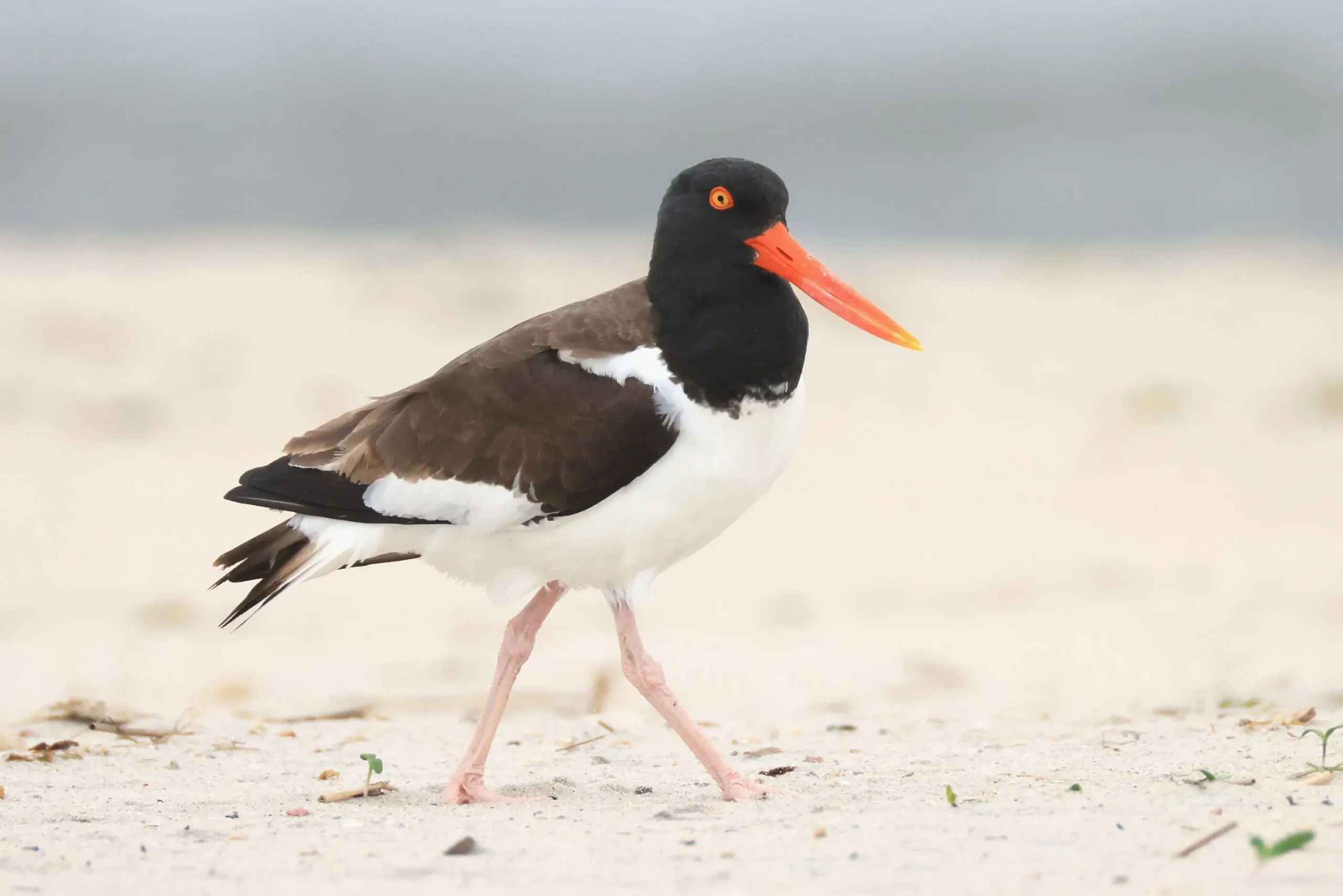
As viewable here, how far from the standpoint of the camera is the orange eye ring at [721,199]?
512 cm

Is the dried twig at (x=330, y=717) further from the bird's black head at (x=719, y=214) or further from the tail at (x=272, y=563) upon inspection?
the bird's black head at (x=719, y=214)

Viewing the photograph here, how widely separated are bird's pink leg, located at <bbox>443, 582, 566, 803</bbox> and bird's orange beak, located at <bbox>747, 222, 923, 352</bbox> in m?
1.28

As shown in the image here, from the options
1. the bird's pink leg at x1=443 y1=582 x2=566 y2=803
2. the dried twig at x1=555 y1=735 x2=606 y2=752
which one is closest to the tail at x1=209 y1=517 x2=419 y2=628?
the bird's pink leg at x1=443 y1=582 x2=566 y2=803

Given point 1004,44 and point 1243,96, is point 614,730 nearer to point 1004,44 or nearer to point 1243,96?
point 1243,96

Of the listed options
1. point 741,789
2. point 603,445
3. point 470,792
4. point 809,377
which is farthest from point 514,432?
point 809,377

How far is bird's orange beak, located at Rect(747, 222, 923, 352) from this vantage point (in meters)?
5.09

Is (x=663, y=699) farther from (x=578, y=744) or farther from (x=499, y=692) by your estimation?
(x=578, y=744)

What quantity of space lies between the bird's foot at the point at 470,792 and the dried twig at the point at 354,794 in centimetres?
20

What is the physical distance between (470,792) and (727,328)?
1651 millimetres

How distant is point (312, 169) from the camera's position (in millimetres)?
30953

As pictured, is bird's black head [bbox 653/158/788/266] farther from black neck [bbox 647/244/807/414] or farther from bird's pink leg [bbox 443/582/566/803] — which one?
bird's pink leg [bbox 443/582/566/803]

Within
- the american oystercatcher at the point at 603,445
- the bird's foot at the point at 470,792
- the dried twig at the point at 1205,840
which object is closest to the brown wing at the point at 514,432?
the american oystercatcher at the point at 603,445

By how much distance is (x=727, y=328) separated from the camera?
16.1 ft

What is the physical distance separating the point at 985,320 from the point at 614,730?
39.6 feet
